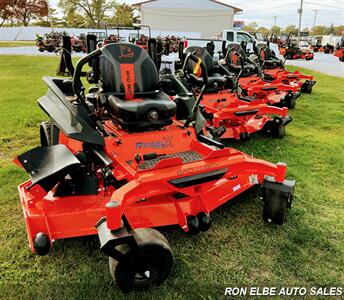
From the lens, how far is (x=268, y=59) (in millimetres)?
11086

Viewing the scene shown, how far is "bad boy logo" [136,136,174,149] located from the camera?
127 inches

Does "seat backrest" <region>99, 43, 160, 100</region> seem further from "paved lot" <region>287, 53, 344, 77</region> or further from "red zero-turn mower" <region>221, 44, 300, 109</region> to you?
"paved lot" <region>287, 53, 344, 77</region>

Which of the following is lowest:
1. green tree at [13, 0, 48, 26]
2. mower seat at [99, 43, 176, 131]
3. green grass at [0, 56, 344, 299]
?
green grass at [0, 56, 344, 299]

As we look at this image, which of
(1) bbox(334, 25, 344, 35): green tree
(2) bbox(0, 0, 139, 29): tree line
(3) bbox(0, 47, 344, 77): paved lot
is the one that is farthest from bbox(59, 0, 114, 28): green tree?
(1) bbox(334, 25, 344, 35): green tree

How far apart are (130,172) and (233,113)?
9.58ft

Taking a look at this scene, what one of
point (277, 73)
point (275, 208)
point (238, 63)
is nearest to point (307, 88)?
point (277, 73)

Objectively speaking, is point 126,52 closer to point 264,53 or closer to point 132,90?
point 132,90

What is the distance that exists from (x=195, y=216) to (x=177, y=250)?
32cm

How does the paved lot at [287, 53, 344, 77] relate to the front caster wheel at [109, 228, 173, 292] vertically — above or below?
below

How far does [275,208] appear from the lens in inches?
123

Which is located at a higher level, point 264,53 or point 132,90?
point 132,90

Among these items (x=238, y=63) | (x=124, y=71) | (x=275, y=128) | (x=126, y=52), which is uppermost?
(x=126, y=52)

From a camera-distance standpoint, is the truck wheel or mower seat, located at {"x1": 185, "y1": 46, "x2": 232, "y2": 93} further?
mower seat, located at {"x1": 185, "y1": 46, "x2": 232, "y2": 93}

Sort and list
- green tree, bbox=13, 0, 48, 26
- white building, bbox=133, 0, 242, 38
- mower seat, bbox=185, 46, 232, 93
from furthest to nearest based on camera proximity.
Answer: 1. green tree, bbox=13, 0, 48, 26
2. white building, bbox=133, 0, 242, 38
3. mower seat, bbox=185, 46, 232, 93
